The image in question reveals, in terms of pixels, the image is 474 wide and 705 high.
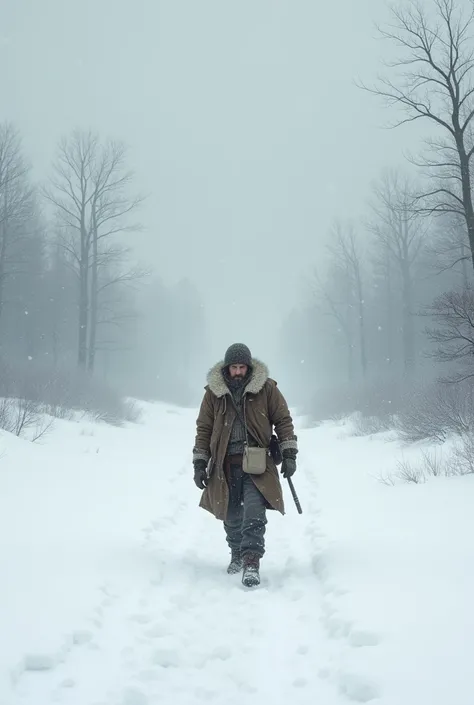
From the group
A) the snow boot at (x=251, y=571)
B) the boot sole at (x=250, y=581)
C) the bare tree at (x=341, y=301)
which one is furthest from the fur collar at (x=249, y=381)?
the bare tree at (x=341, y=301)

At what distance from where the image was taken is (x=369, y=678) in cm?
297

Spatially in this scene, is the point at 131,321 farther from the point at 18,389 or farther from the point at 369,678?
the point at 369,678

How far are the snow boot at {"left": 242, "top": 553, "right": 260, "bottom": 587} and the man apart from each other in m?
0.21

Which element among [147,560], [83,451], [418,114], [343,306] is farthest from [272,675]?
[343,306]

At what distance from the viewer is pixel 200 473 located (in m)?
5.59

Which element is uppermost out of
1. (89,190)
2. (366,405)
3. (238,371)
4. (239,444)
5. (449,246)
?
(89,190)

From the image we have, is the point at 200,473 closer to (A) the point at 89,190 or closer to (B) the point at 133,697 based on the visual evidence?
(B) the point at 133,697

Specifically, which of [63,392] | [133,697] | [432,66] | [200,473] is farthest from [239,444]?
[63,392]

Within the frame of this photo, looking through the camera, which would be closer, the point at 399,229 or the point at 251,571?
the point at 251,571

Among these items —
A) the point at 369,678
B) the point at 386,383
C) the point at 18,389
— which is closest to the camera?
the point at 369,678

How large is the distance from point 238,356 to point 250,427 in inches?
28.3

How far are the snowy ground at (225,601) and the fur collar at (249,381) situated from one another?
5.90 feet

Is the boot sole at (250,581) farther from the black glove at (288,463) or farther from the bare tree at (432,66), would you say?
the bare tree at (432,66)

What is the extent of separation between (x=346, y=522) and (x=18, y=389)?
1161 centimetres
